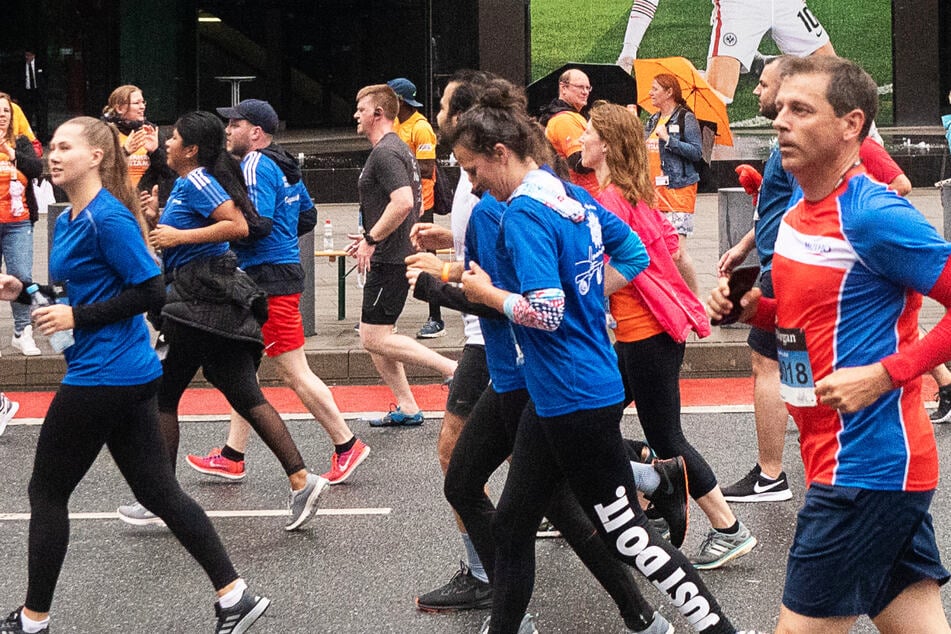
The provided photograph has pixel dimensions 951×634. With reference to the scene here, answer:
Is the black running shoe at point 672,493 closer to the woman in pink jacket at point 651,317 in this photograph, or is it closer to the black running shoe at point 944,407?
the woman in pink jacket at point 651,317

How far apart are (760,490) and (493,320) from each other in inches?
97.0

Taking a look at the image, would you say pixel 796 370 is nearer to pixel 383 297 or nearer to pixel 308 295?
pixel 383 297

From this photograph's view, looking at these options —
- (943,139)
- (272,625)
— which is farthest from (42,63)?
(272,625)

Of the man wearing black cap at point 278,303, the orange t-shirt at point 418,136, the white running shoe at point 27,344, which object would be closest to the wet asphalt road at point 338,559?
the man wearing black cap at point 278,303

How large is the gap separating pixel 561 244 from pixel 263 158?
3.06 meters

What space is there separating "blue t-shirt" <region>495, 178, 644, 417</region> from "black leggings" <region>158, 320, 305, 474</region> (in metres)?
2.23

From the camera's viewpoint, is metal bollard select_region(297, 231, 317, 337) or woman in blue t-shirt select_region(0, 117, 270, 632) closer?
woman in blue t-shirt select_region(0, 117, 270, 632)

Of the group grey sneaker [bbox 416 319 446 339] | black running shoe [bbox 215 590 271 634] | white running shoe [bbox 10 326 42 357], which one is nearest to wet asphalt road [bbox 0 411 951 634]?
black running shoe [bbox 215 590 271 634]

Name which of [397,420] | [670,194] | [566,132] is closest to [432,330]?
[566,132]

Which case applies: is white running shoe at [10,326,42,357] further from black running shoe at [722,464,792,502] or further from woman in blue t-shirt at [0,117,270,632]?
black running shoe at [722,464,792,502]

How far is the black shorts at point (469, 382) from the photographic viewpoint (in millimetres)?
5191

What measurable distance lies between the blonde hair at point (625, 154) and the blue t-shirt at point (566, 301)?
120 cm

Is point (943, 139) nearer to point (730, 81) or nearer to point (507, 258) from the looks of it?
point (730, 81)

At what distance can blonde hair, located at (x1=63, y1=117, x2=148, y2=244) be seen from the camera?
4.86 metres
